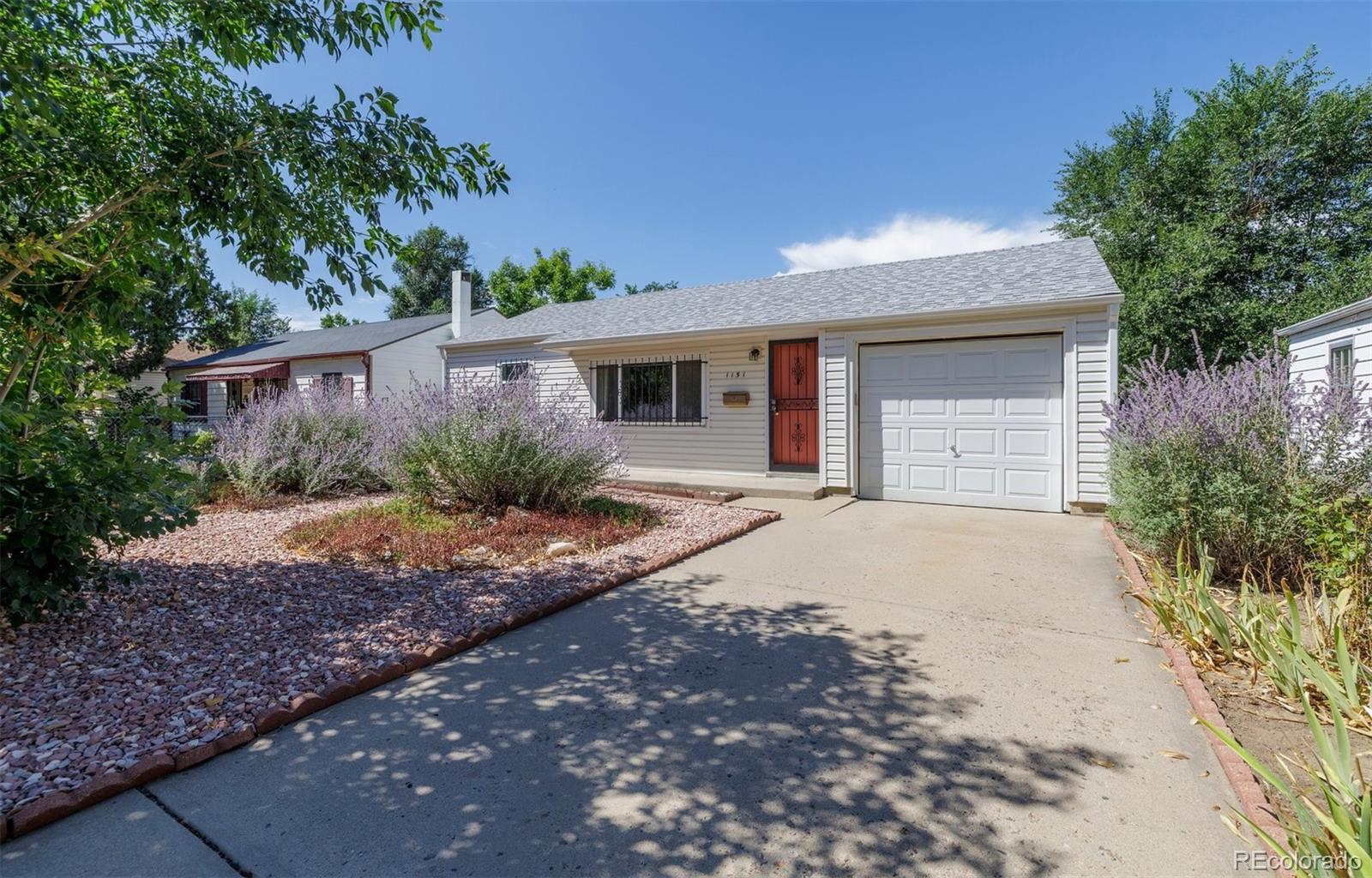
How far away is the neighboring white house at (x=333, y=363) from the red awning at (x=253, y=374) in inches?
0.9

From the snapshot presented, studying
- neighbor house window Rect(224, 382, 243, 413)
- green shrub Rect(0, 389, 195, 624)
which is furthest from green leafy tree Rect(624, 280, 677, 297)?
green shrub Rect(0, 389, 195, 624)

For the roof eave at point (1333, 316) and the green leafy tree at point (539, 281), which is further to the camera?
the green leafy tree at point (539, 281)

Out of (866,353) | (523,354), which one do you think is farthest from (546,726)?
(523,354)

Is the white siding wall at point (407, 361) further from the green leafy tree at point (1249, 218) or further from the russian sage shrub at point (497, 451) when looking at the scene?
the green leafy tree at point (1249, 218)

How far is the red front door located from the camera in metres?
9.56

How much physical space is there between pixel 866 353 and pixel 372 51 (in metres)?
6.83

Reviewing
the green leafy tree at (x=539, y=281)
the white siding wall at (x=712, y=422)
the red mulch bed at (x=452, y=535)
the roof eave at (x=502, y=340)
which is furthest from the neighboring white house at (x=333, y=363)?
the red mulch bed at (x=452, y=535)

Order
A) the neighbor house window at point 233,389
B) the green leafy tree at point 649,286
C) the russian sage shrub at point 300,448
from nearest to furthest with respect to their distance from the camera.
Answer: the russian sage shrub at point 300,448 → the neighbor house window at point 233,389 → the green leafy tree at point 649,286

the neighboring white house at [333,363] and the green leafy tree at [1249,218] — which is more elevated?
the green leafy tree at [1249,218]

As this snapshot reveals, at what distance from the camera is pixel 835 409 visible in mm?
8664

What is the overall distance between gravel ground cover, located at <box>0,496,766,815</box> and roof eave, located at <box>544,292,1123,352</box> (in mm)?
4413

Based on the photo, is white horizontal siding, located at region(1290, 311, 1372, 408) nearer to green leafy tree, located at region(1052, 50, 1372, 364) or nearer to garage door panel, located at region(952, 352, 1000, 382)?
garage door panel, located at region(952, 352, 1000, 382)

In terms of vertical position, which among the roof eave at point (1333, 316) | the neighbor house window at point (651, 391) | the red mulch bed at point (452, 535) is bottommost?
the red mulch bed at point (452, 535)

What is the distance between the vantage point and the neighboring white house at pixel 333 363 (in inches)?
715
